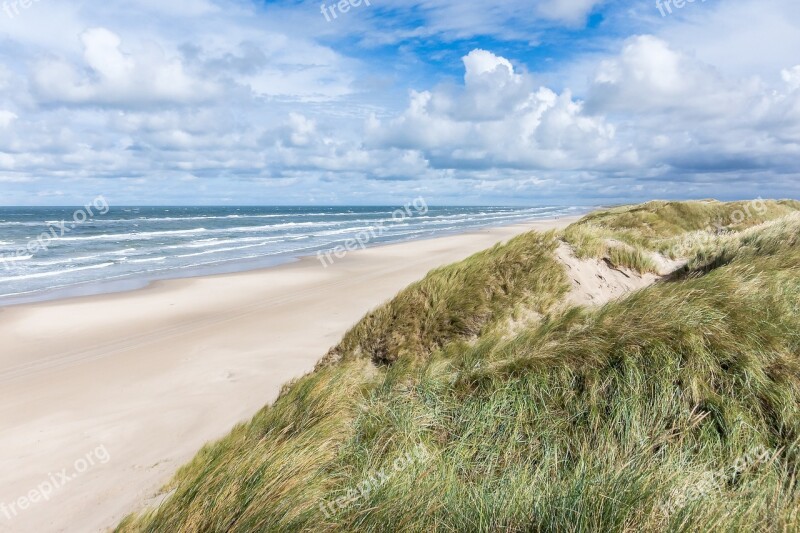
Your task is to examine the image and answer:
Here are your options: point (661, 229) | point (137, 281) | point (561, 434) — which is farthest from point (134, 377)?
point (661, 229)

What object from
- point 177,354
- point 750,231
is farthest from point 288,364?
point 750,231

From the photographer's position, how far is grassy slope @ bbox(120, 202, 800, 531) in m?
2.40

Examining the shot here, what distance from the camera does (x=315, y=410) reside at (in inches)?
157

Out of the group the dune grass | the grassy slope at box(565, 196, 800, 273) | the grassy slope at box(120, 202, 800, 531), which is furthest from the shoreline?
the grassy slope at box(565, 196, 800, 273)

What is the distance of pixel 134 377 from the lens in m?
9.91

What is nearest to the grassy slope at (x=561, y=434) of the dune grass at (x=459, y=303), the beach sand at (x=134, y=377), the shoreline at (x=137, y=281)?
the dune grass at (x=459, y=303)

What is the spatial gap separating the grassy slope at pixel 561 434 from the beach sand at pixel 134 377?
2.43m

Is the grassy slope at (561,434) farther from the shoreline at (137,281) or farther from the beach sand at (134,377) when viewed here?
the shoreline at (137,281)

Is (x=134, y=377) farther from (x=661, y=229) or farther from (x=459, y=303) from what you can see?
(x=661, y=229)

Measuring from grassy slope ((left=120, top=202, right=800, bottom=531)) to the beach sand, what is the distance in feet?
7.96

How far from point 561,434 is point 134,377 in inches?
381

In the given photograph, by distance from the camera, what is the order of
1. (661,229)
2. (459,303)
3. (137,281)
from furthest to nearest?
(137,281) → (661,229) → (459,303)

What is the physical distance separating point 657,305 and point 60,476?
7.82 metres

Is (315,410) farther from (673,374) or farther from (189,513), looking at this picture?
(673,374)
